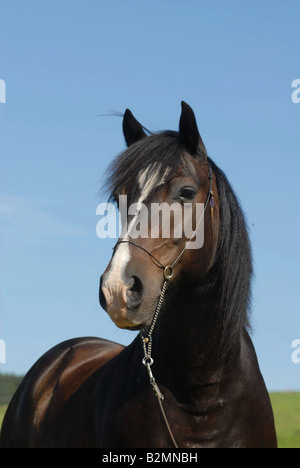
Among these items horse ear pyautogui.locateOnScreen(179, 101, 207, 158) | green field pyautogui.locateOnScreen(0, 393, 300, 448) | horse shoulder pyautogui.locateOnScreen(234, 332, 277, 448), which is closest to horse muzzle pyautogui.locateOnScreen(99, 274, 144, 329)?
horse shoulder pyautogui.locateOnScreen(234, 332, 277, 448)

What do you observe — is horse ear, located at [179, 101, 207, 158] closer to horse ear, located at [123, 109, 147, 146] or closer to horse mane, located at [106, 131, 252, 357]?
horse mane, located at [106, 131, 252, 357]

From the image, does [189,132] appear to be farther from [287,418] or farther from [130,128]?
[287,418]

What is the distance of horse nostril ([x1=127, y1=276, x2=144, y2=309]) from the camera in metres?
3.97

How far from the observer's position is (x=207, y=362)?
4488 millimetres

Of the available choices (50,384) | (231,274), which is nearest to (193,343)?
(231,274)

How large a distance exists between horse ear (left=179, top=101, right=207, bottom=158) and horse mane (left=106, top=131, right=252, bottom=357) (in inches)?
2.5

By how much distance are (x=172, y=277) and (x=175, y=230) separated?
319mm

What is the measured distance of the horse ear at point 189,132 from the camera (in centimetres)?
467

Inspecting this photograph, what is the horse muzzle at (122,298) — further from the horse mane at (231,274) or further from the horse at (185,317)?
the horse mane at (231,274)

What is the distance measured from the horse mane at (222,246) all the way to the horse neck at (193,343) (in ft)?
0.10

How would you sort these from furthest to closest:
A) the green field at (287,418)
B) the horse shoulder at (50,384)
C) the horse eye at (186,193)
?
1. the green field at (287,418)
2. the horse shoulder at (50,384)
3. the horse eye at (186,193)

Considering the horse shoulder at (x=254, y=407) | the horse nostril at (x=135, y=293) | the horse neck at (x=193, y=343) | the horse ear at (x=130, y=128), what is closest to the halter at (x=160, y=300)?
the horse neck at (x=193, y=343)

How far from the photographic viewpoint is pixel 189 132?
473 cm
